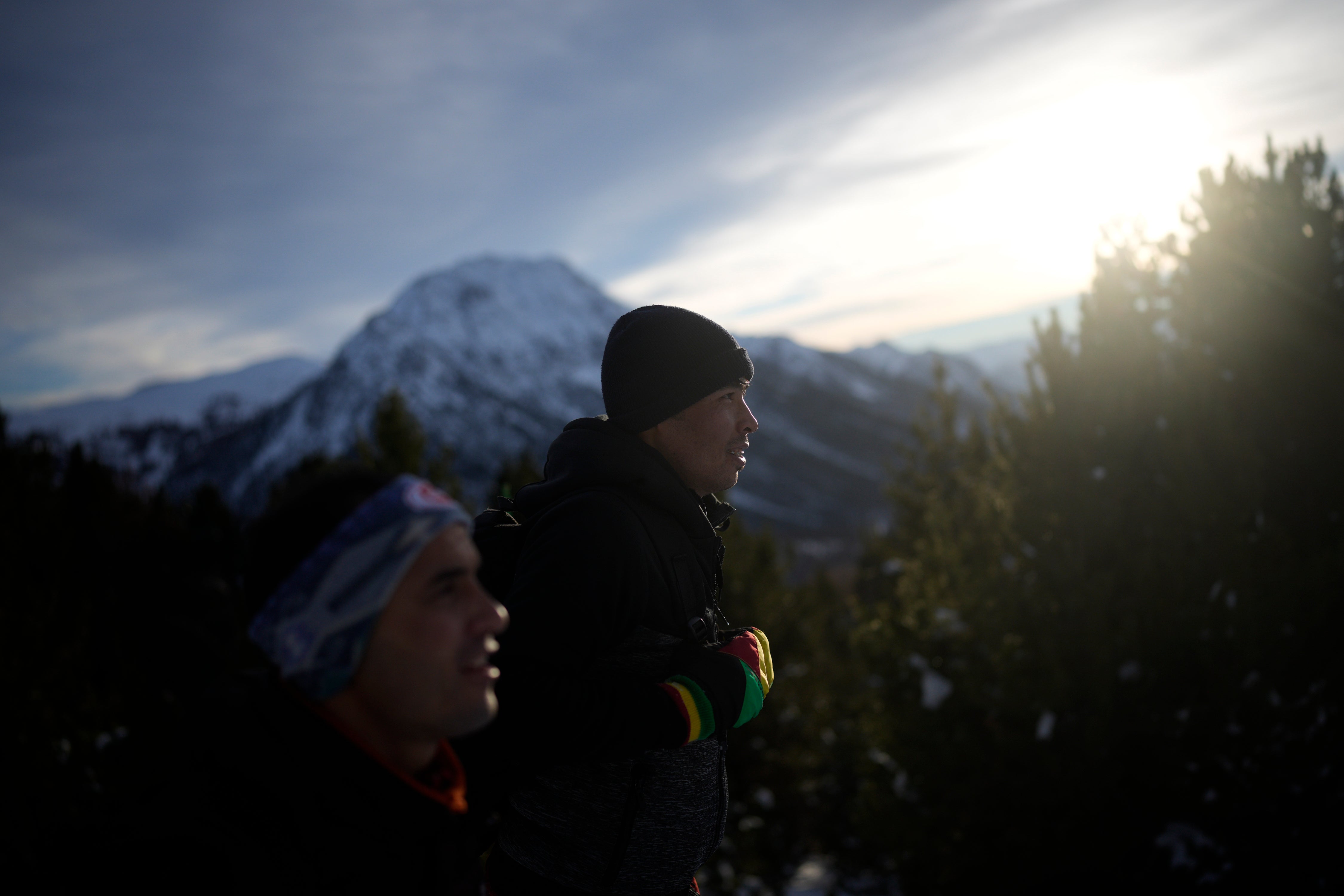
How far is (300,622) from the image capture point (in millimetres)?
1362

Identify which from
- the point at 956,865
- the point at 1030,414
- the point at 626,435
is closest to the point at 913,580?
the point at 1030,414

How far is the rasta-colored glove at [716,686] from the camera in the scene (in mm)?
1922

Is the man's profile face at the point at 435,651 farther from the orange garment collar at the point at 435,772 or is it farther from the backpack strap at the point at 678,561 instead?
the backpack strap at the point at 678,561

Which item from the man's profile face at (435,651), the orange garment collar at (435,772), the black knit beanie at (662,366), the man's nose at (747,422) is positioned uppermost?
the black knit beanie at (662,366)

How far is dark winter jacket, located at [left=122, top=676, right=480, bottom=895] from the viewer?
120cm

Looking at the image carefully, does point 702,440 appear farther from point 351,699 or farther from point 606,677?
point 351,699

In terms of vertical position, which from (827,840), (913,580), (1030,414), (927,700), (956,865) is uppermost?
(1030,414)

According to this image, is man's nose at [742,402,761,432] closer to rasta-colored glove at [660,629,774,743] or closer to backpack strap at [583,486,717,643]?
backpack strap at [583,486,717,643]

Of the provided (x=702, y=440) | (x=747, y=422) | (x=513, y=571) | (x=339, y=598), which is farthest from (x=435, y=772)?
(x=747, y=422)

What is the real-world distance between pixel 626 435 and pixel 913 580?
306 inches

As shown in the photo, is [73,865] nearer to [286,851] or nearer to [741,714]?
[286,851]

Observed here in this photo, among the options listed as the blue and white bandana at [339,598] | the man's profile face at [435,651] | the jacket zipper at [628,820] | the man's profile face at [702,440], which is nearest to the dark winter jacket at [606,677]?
the jacket zipper at [628,820]

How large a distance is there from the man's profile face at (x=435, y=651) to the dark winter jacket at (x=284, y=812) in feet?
0.31

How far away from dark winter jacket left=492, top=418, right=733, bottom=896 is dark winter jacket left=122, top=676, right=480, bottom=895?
0.38 metres
